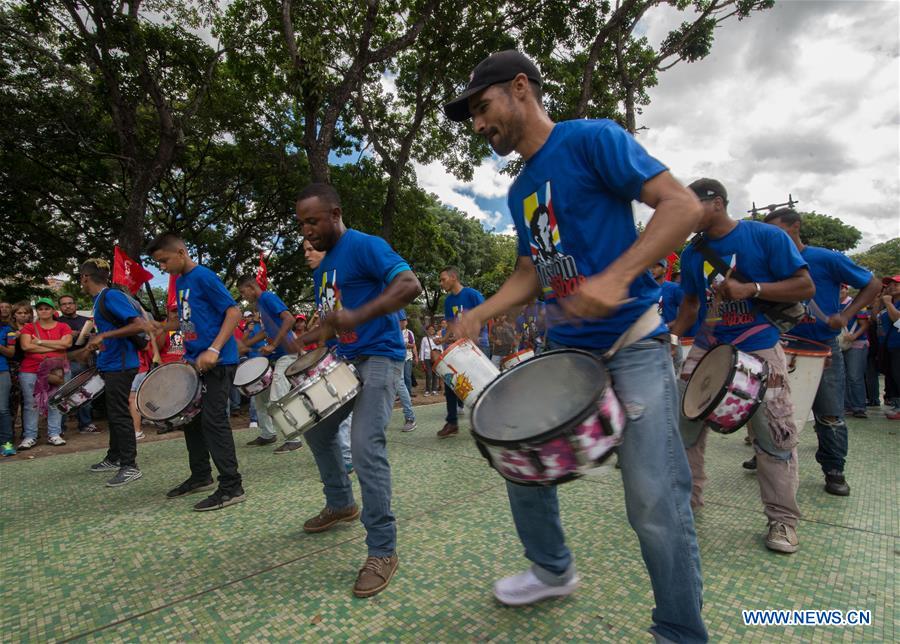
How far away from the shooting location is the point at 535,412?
1720 mm

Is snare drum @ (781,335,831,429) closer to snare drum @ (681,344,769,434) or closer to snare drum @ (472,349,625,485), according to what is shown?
snare drum @ (681,344,769,434)

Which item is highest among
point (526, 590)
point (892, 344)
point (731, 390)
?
point (731, 390)

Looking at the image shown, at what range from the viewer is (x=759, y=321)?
120 inches

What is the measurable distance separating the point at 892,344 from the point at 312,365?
902cm

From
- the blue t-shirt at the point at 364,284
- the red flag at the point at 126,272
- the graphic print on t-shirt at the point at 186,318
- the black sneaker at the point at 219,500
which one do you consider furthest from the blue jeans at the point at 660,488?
the red flag at the point at 126,272

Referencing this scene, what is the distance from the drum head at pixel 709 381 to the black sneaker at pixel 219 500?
10.8 feet

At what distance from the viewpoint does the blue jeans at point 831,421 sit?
3.79 meters

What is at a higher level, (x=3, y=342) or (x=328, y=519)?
(x=3, y=342)

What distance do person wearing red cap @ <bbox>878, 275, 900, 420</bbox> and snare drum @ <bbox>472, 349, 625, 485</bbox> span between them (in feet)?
26.6

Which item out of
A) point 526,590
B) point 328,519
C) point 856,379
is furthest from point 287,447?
point 856,379

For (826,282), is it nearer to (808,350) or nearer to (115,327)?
(808,350)

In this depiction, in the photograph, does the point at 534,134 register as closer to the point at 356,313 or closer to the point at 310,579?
the point at 356,313

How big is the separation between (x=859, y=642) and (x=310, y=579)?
7.94 ft

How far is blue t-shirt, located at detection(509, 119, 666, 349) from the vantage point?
1.69 metres
